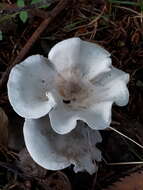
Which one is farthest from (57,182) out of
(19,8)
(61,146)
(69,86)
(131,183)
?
(19,8)

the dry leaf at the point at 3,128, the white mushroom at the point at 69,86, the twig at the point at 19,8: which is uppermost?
the twig at the point at 19,8

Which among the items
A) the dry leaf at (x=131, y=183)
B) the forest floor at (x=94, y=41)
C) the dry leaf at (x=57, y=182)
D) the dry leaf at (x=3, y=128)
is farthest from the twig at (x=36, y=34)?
the dry leaf at (x=131, y=183)

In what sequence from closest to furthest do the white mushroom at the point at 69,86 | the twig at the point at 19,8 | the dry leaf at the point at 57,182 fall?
1. the white mushroom at the point at 69,86
2. the dry leaf at the point at 57,182
3. the twig at the point at 19,8

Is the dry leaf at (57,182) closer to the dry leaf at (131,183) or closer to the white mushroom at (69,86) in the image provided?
the dry leaf at (131,183)

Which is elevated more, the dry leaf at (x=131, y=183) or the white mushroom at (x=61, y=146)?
the white mushroom at (x=61, y=146)

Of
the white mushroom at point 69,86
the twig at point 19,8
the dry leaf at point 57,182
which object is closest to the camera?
the white mushroom at point 69,86

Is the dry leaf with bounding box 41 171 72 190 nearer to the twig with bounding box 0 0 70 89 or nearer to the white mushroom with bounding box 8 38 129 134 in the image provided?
the white mushroom with bounding box 8 38 129 134

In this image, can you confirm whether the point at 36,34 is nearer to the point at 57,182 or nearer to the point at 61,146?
the point at 61,146
